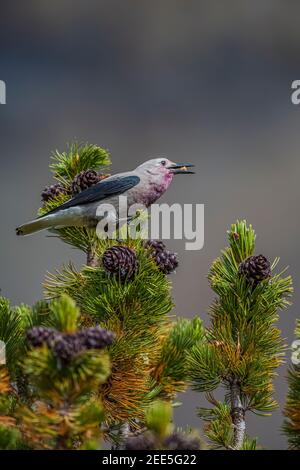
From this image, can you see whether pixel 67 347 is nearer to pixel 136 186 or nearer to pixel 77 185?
pixel 77 185

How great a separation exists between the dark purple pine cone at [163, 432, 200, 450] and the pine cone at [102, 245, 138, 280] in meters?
0.37

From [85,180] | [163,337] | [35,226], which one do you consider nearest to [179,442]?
[163,337]

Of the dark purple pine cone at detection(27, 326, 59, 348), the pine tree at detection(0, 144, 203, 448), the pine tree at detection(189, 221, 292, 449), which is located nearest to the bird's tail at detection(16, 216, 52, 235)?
the pine tree at detection(0, 144, 203, 448)

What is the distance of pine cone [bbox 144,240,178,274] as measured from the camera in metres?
1.17

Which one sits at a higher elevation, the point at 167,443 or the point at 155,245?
the point at 155,245

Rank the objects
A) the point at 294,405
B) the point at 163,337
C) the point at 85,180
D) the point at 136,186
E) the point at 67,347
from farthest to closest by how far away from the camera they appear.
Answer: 1. the point at 136,186
2. the point at 85,180
3. the point at 163,337
4. the point at 294,405
5. the point at 67,347

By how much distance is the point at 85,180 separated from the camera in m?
1.35

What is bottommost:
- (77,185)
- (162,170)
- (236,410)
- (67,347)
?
(236,410)

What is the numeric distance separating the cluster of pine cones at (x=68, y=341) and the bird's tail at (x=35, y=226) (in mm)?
862

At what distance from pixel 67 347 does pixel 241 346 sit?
397 mm

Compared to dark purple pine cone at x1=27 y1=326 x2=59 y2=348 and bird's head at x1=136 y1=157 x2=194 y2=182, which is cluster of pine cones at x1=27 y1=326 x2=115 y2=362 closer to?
dark purple pine cone at x1=27 y1=326 x2=59 y2=348

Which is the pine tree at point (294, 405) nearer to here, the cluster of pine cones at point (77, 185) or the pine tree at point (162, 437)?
the pine tree at point (162, 437)

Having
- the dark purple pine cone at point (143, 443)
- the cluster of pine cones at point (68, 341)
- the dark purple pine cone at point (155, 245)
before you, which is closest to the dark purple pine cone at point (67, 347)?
the cluster of pine cones at point (68, 341)
